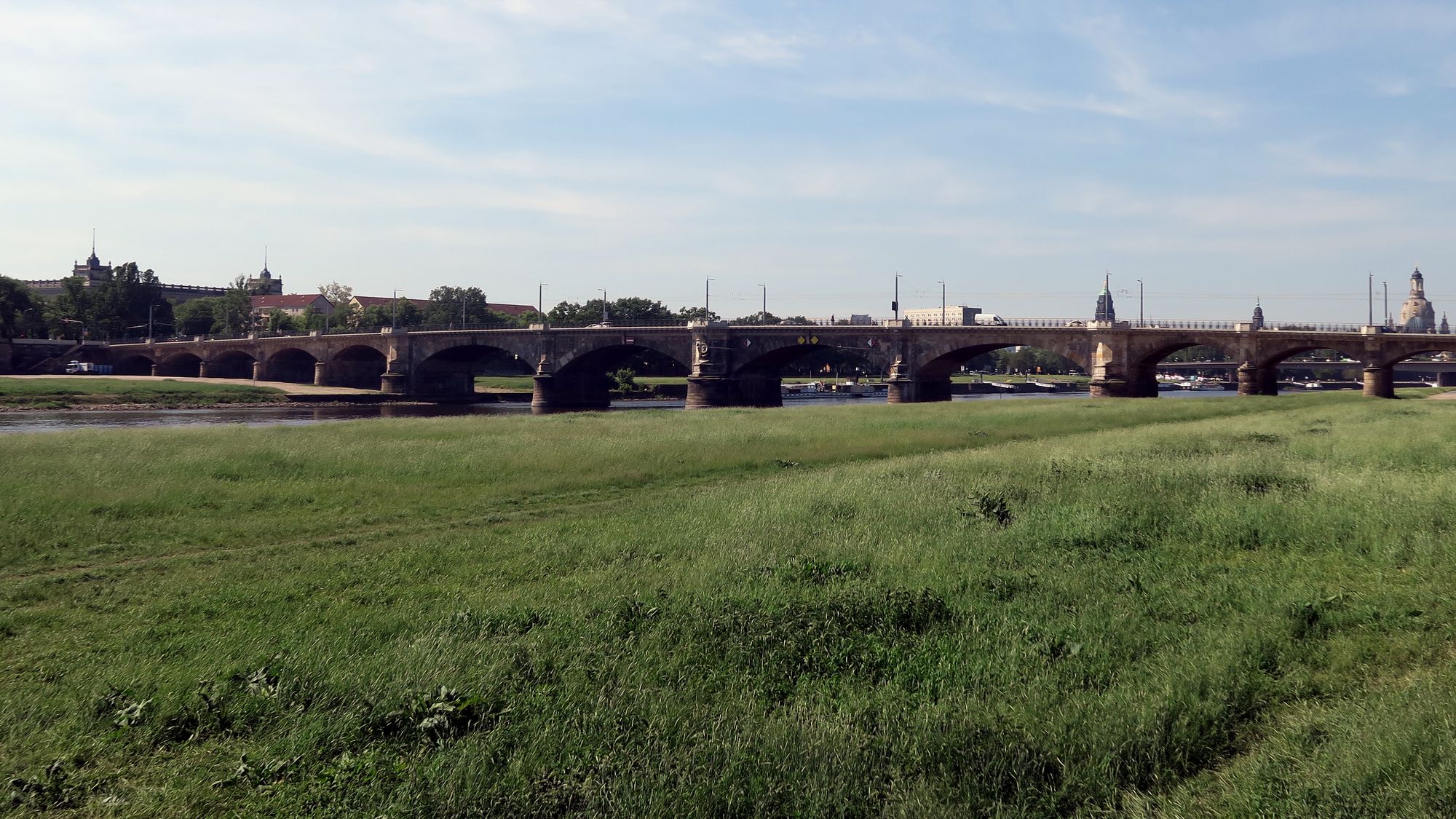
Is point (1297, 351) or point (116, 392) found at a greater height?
point (1297, 351)

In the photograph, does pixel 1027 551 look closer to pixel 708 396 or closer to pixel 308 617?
pixel 308 617

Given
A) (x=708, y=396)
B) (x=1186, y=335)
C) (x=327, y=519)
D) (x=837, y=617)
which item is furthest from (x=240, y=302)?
(x=837, y=617)

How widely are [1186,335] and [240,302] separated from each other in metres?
183

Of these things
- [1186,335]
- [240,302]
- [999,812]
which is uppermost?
[240,302]

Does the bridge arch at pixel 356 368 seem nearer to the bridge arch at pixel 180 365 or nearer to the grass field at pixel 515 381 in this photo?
the grass field at pixel 515 381

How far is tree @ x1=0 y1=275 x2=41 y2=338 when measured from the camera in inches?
5477

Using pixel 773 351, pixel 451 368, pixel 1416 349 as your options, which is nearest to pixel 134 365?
pixel 451 368

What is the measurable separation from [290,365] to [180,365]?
21.0 m

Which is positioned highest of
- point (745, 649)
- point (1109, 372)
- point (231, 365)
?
point (231, 365)

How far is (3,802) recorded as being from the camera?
774 cm

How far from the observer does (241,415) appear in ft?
275

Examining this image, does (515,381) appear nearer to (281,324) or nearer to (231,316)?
(281,324)

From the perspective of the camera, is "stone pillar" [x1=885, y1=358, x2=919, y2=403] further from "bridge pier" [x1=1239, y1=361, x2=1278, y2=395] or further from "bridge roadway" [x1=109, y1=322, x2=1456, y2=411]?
"bridge pier" [x1=1239, y1=361, x2=1278, y2=395]

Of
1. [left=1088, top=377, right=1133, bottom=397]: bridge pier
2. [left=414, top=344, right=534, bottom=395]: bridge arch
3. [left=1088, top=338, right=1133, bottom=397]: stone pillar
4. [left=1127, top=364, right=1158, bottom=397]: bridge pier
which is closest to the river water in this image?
[left=1088, top=377, right=1133, bottom=397]: bridge pier
